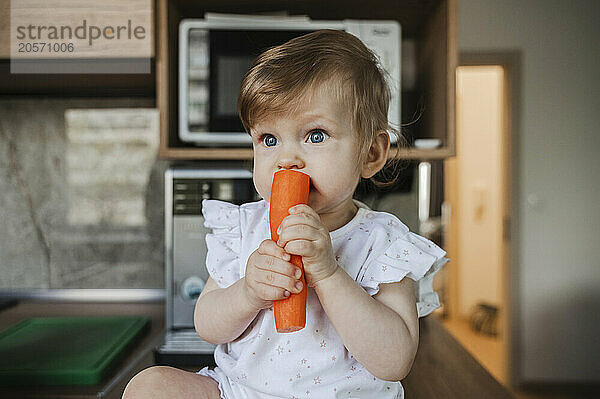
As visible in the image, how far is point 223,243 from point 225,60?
527mm

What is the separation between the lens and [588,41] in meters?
2.58

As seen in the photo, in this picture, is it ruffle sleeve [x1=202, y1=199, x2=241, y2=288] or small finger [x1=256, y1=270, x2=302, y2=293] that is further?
ruffle sleeve [x1=202, y1=199, x2=241, y2=288]

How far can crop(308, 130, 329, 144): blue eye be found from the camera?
591 mm

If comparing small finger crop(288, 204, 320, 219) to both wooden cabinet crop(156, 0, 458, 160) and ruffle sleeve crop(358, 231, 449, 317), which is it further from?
wooden cabinet crop(156, 0, 458, 160)

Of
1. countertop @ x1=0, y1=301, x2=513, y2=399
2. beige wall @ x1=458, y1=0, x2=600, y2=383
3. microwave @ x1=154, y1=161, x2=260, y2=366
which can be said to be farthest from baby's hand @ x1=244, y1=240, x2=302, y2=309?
beige wall @ x1=458, y1=0, x2=600, y2=383

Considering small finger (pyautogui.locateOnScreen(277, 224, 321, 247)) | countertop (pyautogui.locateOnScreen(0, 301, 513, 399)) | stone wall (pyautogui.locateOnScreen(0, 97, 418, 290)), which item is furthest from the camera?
stone wall (pyautogui.locateOnScreen(0, 97, 418, 290))

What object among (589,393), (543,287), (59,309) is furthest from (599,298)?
(59,309)

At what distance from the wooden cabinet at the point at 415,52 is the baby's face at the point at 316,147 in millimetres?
517

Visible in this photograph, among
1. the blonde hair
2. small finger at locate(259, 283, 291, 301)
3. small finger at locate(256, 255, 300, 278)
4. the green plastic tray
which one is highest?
the blonde hair

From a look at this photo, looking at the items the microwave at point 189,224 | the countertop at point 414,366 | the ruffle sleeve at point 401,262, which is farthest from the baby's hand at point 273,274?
the microwave at point 189,224

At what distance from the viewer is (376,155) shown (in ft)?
2.22

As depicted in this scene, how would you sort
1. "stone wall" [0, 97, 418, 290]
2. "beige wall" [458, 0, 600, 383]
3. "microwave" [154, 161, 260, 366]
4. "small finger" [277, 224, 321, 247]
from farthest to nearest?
"beige wall" [458, 0, 600, 383]
"stone wall" [0, 97, 418, 290]
"microwave" [154, 161, 260, 366]
"small finger" [277, 224, 321, 247]

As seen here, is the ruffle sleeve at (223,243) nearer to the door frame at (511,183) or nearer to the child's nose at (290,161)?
the child's nose at (290,161)

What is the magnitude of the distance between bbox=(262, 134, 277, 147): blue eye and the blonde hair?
2 cm
